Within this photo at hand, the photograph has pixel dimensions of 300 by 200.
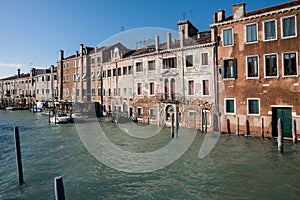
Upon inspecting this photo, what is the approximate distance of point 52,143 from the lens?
13.7 meters

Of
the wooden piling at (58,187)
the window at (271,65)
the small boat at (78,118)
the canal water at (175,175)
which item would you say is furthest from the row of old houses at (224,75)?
the wooden piling at (58,187)

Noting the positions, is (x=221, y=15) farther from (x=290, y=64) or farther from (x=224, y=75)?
(x=290, y=64)

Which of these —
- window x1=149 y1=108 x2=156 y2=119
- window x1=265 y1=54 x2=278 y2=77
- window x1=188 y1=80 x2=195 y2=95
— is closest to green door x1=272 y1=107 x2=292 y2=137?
window x1=265 y1=54 x2=278 y2=77

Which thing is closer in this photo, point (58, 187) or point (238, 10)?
point (58, 187)

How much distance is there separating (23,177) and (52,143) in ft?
18.8

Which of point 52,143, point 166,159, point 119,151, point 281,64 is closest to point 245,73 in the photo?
point 281,64

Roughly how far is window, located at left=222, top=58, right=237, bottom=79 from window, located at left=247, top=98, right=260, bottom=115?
6.05 ft

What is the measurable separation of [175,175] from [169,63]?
1199 centimetres

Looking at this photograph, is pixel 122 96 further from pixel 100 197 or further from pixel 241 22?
pixel 100 197

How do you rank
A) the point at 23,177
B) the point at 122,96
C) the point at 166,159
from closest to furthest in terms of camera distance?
1. the point at 23,177
2. the point at 166,159
3. the point at 122,96

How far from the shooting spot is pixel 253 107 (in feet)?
45.0

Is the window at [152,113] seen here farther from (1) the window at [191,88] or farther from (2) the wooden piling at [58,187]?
(2) the wooden piling at [58,187]

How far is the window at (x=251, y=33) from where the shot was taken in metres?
13.6

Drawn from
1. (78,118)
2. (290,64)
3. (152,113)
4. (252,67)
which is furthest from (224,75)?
(78,118)
